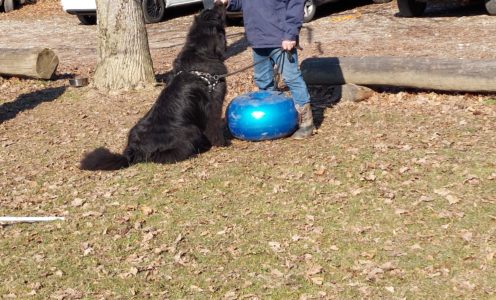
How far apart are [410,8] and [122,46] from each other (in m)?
6.55

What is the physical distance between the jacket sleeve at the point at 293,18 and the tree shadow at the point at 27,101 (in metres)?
4.59

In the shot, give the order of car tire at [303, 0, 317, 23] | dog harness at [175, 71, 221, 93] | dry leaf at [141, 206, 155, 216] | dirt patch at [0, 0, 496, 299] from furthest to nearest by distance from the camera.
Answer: car tire at [303, 0, 317, 23] < dog harness at [175, 71, 221, 93] < dry leaf at [141, 206, 155, 216] < dirt patch at [0, 0, 496, 299]

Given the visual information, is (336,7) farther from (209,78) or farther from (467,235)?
(467,235)

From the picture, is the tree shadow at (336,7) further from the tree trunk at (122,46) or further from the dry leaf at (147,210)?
the dry leaf at (147,210)

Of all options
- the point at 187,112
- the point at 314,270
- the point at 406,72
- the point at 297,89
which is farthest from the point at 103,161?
the point at 406,72

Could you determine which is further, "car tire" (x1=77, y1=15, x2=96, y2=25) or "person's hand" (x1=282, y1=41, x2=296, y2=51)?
"car tire" (x1=77, y1=15, x2=96, y2=25)

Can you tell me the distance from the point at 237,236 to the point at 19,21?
16520 mm

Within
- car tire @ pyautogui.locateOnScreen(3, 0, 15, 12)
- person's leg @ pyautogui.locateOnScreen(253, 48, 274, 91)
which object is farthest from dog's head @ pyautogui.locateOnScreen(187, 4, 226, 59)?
car tire @ pyautogui.locateOnScreen(3, 0, 15, 12)

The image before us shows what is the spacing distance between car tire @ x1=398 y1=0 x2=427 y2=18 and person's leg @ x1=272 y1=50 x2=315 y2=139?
714 cm

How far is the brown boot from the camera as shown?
7.83 metres

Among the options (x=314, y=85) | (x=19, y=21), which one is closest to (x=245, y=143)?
(x=314, y=85)

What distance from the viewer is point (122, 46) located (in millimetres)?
10258

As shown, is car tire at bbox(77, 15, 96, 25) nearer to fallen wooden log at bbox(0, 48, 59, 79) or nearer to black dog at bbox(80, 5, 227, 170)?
fallen wooden log at bbox(0, 48, 59, 79)

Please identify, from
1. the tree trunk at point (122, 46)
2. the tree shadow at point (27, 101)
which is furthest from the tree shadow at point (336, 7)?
the tree shadow at point (27, 101)
